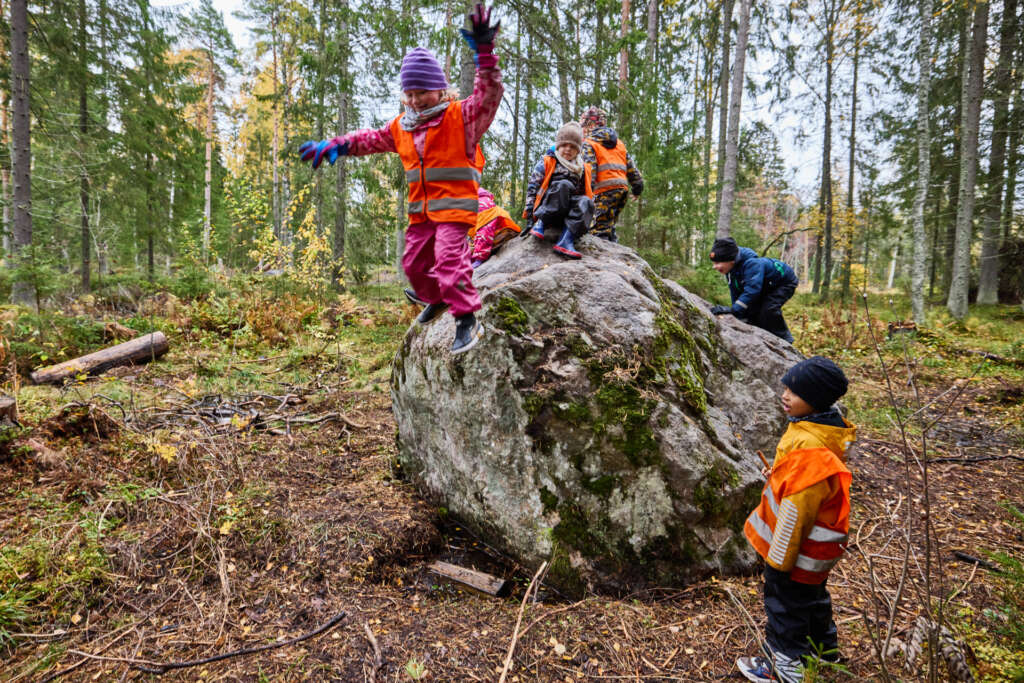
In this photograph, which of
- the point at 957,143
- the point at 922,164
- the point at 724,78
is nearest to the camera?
the point at 922,164

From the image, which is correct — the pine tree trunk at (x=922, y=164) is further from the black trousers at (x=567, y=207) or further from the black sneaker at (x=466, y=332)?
the black sneaker at (x=466, y=332)

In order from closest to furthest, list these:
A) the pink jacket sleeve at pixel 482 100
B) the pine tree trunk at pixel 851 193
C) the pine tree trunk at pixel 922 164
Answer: the pink jacket sleeve at pixel 482 100, the pine tree trunk at pixel 922 164, the pine tree trunk at pixel 851 193

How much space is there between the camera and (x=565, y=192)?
421cm

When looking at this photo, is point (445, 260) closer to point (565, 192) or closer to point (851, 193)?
point (565, 192)

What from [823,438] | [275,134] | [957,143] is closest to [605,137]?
[823,438]

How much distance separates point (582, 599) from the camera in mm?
3205

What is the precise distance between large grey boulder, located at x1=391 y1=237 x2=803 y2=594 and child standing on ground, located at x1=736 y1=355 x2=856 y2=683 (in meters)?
0.81

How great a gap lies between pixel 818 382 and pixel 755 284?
138 inches

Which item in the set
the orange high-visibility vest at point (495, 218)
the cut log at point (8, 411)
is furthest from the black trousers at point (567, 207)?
the cut log at point (8, 411)

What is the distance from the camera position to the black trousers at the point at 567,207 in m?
4.21

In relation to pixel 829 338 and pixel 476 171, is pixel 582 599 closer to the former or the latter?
pixel 476 171

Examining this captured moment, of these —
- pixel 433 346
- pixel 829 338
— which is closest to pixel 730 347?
pixel 433 346

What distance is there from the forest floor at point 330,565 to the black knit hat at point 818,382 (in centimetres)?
39

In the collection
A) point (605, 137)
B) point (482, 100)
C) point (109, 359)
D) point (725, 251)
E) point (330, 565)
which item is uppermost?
point (605, 137)
